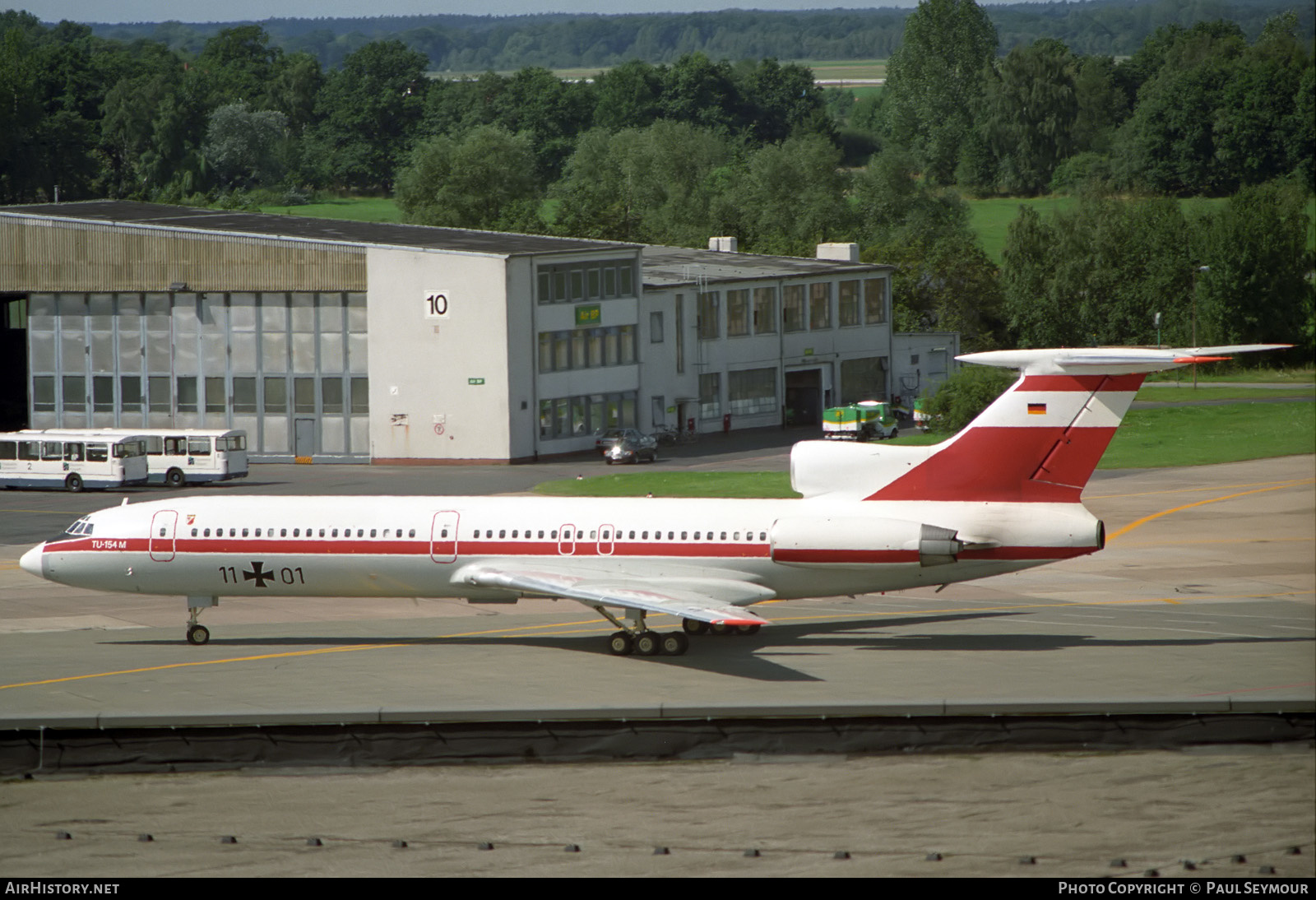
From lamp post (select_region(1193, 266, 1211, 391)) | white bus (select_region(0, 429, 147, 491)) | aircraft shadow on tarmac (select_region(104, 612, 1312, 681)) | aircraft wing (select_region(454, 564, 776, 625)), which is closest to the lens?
aircraft wing (select_region(454, 564, 776, 625))

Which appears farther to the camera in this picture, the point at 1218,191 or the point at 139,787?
the point at 1218,191

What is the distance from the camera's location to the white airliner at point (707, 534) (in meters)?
36.3

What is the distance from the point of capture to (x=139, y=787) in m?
28.4

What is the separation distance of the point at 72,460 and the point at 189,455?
231 inches

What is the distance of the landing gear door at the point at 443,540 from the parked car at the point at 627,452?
48.8 m

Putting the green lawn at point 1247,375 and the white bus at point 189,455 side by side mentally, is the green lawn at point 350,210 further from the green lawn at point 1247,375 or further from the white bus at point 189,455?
the white bus at point 189,455

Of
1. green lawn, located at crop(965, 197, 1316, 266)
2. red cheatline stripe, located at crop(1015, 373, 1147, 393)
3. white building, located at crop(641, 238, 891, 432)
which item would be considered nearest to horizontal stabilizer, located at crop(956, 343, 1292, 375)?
red cheatline stripe, located at crop(1015, 373, 1147, 393)

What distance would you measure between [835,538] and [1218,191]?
3279 inches

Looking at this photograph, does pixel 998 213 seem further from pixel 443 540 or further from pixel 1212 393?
pixel 443 540

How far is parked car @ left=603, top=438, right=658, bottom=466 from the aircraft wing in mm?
49292

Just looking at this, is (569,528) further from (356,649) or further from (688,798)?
(688,798)

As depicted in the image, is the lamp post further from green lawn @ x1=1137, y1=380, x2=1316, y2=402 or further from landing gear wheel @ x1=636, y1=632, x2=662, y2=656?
landing gear wheel @ x1=636, y1=632, x2=662, y2=656

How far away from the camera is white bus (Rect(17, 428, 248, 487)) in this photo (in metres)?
80.8
